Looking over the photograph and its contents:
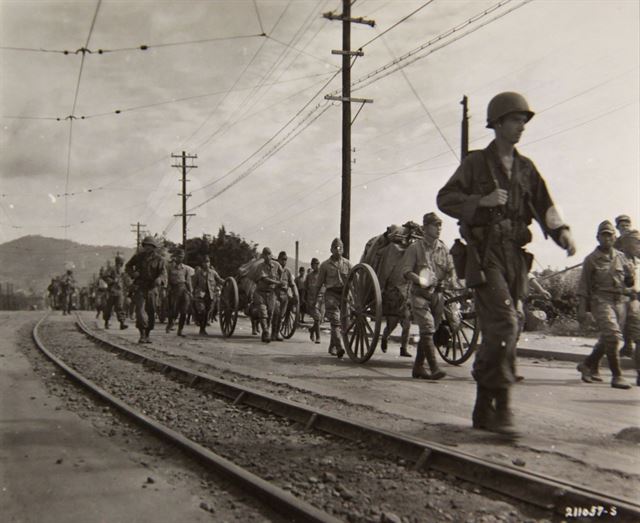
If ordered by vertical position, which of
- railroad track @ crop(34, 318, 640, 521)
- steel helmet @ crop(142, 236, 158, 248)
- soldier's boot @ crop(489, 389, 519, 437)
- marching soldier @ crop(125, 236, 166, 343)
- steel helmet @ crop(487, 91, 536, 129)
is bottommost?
railroad track @ crop(34, 318, 640, 521)

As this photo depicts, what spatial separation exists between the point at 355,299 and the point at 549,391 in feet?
10.9

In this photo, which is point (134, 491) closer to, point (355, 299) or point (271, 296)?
point (355, 299)

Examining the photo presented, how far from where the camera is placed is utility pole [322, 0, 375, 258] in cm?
1916

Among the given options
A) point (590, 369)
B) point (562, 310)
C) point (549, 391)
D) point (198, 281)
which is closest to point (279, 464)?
point (549, 391)

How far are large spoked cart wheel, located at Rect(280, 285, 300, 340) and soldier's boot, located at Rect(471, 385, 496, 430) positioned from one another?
33.1 ft

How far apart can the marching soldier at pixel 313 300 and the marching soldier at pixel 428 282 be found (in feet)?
11.4

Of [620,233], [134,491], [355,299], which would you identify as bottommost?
[134,491]

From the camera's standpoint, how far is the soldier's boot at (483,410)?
4730mm

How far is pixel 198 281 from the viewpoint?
16969mm

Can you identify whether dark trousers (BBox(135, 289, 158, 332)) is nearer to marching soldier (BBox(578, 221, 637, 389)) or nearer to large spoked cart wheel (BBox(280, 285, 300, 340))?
large spoked cart wheel (BBox(280, 285, 300, 340))

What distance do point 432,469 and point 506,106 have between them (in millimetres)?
2370

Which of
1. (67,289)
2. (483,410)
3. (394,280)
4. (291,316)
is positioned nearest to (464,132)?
(291,316)

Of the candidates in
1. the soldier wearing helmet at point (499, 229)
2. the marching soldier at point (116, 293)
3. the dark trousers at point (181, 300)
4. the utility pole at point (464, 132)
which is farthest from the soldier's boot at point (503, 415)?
the utility pole at point (464, 132)

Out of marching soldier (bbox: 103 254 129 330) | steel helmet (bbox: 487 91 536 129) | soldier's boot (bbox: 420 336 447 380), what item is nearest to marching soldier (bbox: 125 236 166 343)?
marching soldier (bbox: 103 254 129 330)
